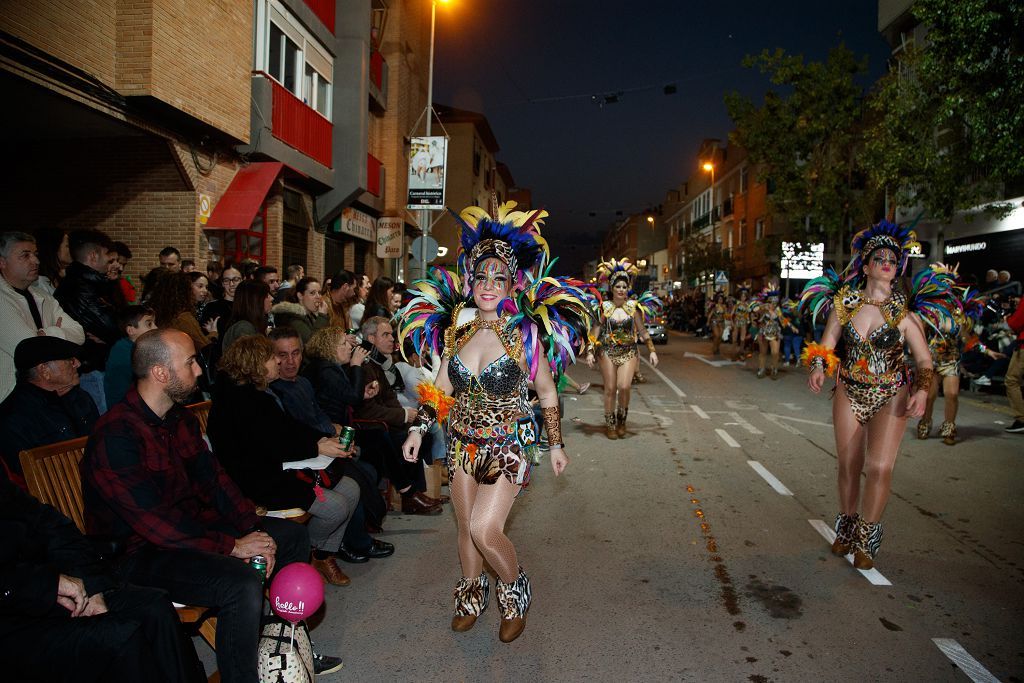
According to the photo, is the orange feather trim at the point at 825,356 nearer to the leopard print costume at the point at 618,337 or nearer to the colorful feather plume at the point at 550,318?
the colorful feather plume at the point at 550,318

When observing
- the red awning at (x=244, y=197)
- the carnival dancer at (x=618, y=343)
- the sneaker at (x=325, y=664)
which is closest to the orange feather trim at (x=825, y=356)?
the sneaker at (x=325, y=664)

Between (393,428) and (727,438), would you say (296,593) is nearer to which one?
(393,428)

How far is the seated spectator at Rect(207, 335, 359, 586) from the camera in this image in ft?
14.6

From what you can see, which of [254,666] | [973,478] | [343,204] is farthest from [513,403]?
[343,204]

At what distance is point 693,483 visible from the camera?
7.60 metres

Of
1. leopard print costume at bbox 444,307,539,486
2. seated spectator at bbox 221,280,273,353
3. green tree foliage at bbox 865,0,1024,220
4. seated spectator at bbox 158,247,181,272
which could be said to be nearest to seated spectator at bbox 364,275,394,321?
seated spectator at bbox 158,247,181,272

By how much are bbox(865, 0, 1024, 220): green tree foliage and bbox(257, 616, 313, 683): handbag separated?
13537 mm

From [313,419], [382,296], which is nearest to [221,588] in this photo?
[313,419]

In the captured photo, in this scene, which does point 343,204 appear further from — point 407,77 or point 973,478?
point 973,478

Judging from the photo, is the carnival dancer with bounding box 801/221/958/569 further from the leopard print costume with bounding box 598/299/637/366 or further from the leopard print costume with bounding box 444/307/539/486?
the leopard print costume with bounding box 598/299/637/366

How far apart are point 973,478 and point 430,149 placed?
15.0 m

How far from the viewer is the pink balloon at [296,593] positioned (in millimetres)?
3232

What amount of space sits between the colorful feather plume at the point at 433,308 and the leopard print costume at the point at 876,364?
2.89 metres

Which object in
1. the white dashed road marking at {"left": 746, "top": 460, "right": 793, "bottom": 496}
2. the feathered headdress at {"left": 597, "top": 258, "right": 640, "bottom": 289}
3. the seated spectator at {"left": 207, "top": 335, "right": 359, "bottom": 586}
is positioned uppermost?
the feathered headdress at {"left": 597, "top": 258, "right": 640, "bottom": 289}
